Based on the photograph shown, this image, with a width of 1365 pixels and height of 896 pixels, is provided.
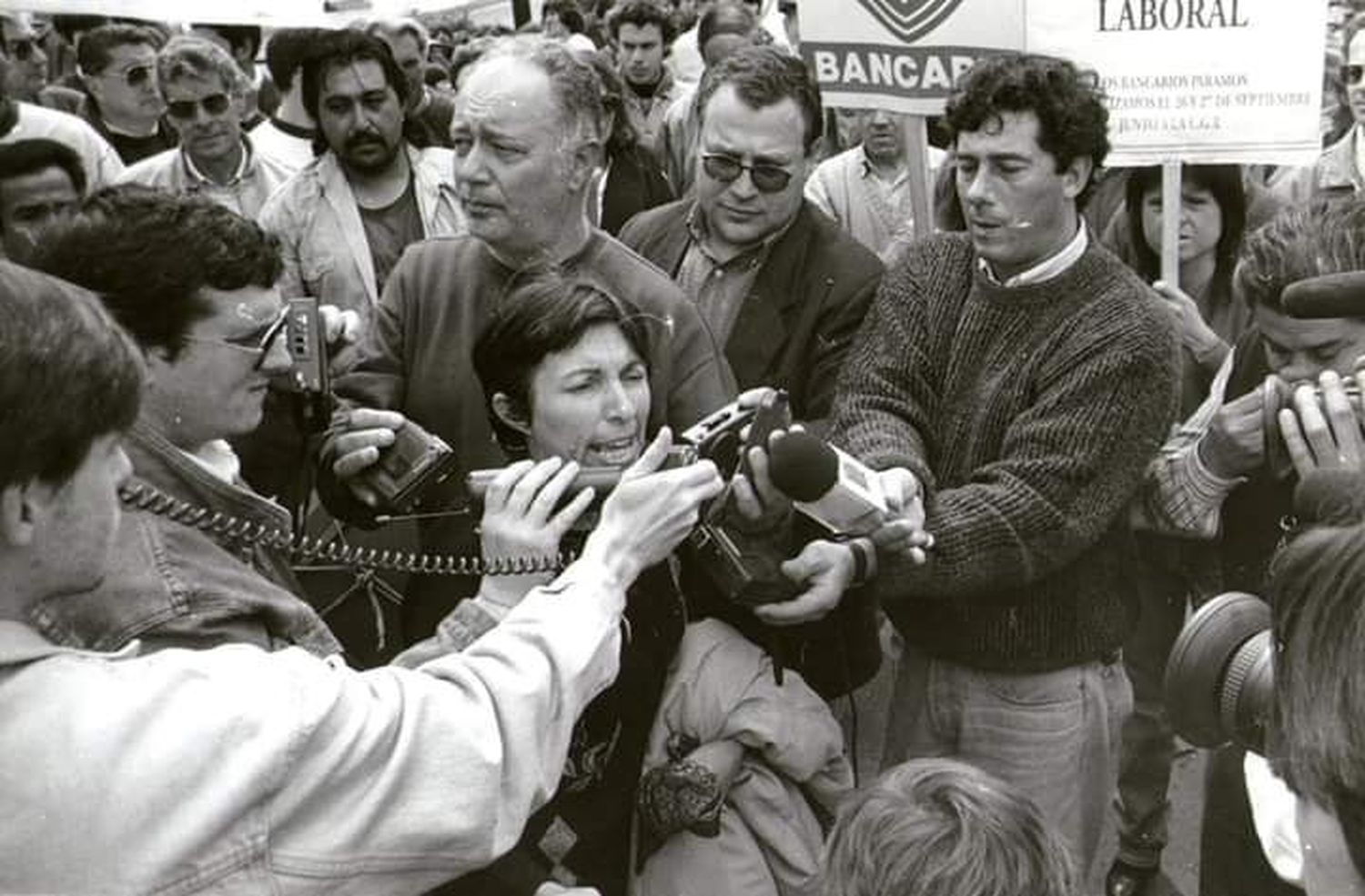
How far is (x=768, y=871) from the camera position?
2680mm

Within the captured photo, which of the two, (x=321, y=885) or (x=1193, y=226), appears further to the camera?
(x=1193, y=226)

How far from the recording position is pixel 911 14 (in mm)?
4098

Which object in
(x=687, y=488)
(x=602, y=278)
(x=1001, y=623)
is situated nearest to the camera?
(x=687, y=488)

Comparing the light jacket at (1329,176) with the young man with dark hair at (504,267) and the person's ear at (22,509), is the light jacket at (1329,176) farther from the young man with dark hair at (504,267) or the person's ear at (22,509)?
the person's ear at (22,509)

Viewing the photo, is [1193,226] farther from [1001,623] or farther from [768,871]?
[768,871]

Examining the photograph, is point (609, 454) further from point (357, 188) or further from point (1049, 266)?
point (357, 188)

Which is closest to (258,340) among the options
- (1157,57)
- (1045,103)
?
(1045,103)

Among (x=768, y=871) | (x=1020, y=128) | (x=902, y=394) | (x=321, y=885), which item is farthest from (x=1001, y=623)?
(x=321, y=885)

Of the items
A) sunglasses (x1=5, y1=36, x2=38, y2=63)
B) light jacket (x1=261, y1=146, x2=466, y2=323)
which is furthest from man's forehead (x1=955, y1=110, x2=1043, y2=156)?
Answer: sunglasses (x1=5, y1=36, x2=38, y2=63)

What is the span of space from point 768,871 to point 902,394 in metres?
0.86

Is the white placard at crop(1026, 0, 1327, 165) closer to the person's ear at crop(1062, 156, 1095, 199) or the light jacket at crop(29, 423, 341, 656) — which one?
the person's ear at crop(1062, 156, 1095, 199)

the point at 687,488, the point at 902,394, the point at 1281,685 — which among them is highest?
the point at 1281,685

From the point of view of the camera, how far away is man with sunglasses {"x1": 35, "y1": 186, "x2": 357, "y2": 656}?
1.83 m

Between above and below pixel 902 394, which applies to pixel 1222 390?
below
